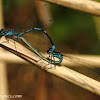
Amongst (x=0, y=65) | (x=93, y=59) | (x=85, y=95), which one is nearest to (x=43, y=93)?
(x=85, y=95)

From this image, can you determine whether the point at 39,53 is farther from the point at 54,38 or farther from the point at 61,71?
the point at 54,38

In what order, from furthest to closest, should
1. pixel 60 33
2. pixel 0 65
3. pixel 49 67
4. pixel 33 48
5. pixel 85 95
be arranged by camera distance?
pixel 85 95
pixel 60 33
pixel 0 65
pixel 33 48
pixel 49 67

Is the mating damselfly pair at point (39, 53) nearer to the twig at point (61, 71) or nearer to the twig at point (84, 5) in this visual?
the twig at point (61, 71)

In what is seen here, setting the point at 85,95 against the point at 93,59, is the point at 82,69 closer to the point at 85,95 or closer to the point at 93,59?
the point at 93,59

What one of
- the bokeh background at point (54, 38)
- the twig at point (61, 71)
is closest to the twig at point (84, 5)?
the twig at point (61, 71)

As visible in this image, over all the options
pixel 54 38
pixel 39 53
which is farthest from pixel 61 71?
pixel 54 38

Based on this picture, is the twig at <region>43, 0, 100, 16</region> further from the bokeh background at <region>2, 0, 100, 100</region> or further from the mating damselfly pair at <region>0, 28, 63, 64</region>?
the bokeh background at <region>2, 0, 100, 100</region>
